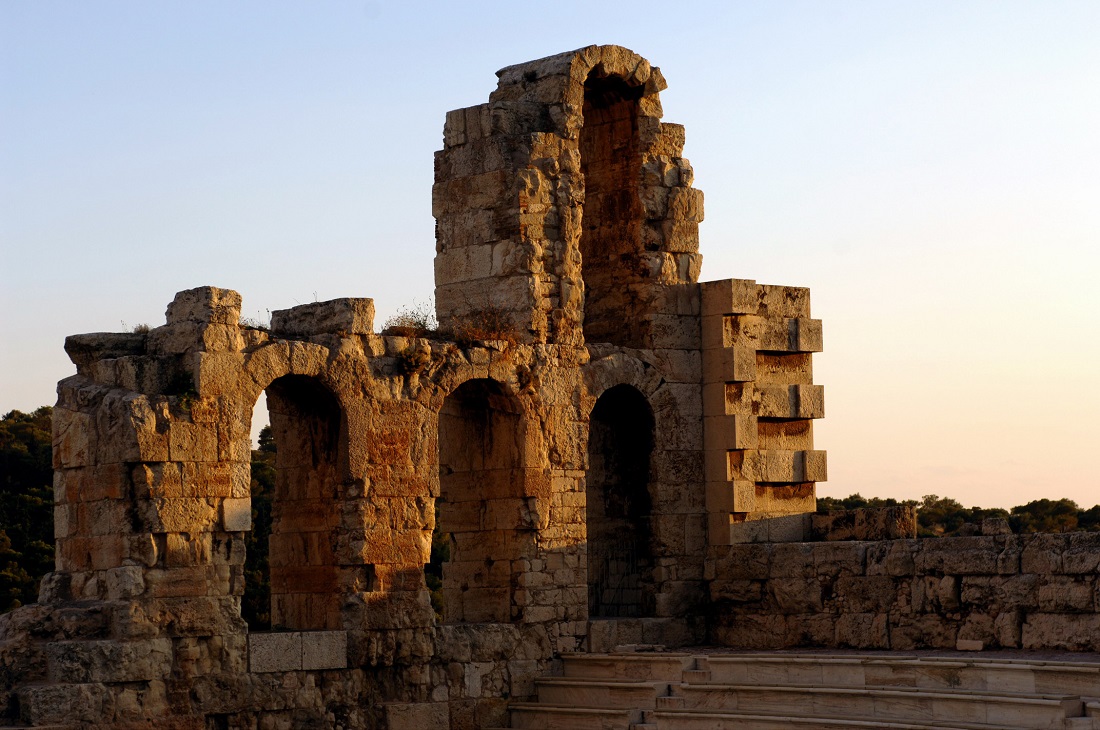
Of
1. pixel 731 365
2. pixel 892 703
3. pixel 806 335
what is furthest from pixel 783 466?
pixel 892 703

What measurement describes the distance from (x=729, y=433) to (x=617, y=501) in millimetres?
1574

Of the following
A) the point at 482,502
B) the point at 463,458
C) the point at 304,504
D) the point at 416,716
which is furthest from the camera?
the point at 463,458

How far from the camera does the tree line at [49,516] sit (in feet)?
84.7

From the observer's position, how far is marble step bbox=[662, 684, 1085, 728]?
575 inches

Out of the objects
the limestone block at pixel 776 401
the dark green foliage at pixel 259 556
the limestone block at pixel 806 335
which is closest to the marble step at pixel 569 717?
the limestone block at pixel 776 401

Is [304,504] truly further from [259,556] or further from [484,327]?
[259,556]

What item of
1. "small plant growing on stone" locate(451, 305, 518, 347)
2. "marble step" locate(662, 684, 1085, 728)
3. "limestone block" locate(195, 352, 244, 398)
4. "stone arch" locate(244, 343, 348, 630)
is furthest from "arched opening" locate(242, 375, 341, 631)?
"marble step" locate(662, 684, 1085, 728)

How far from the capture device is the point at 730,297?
20281mm

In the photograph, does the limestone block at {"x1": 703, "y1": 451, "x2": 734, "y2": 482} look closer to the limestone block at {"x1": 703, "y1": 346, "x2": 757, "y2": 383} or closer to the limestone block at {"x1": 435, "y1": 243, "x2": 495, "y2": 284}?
the limestone block at {"x1": 703, "y1": 346, "x2": 757, "y2": 383}

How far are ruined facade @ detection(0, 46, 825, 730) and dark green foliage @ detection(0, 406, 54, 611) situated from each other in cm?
710

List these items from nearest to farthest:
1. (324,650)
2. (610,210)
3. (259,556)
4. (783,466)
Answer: (324,650)
(783,466)
(610,210)
(259,556)

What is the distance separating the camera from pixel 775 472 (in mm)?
20453

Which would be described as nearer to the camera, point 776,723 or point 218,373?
point 776,723

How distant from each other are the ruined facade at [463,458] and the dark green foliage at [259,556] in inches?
201
